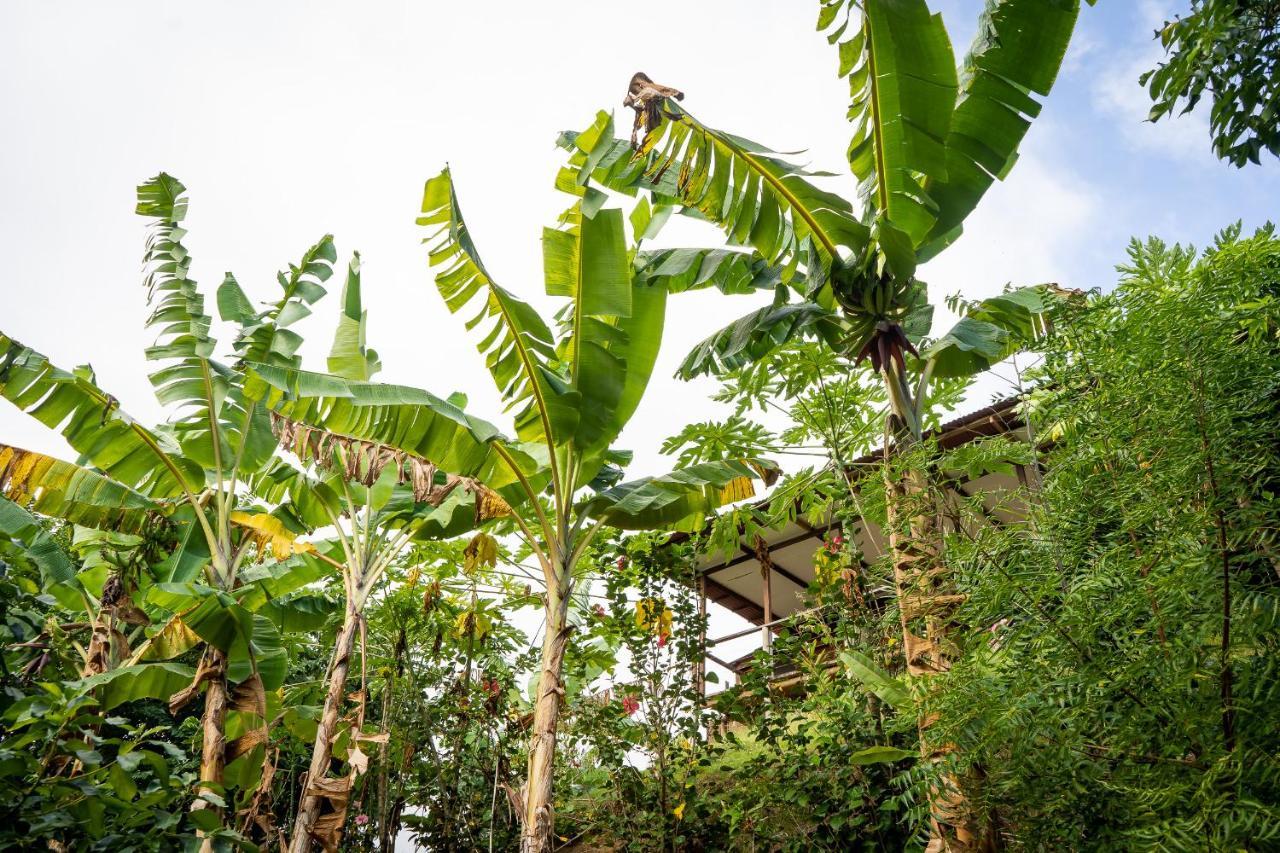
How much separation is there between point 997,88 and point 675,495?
3.02m

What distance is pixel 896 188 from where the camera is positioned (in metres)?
4.31

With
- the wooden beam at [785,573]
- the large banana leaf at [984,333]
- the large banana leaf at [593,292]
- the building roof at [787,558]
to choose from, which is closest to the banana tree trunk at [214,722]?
the large banana leaf at [593,292]

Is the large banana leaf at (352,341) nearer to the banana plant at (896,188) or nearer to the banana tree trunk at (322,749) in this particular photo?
the banana tree trunk at (322,749)

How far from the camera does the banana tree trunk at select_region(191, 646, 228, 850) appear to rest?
186 inches

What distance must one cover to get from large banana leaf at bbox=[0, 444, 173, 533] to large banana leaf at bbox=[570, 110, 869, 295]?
12.9 feet

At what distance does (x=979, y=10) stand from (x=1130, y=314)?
7.89ft

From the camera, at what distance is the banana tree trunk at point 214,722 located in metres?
4.72

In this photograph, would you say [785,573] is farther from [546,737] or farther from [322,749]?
[322,749]

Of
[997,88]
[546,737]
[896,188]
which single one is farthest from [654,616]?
[997,88]

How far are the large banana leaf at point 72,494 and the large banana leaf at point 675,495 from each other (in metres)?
3.14

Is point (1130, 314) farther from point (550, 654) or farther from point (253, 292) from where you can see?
point (253, 292)

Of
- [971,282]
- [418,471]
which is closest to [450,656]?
[418,471]

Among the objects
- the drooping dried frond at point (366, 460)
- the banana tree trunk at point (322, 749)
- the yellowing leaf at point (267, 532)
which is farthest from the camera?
the yellowing leaf at point (267, 532)

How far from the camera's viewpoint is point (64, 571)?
564 centimetres
